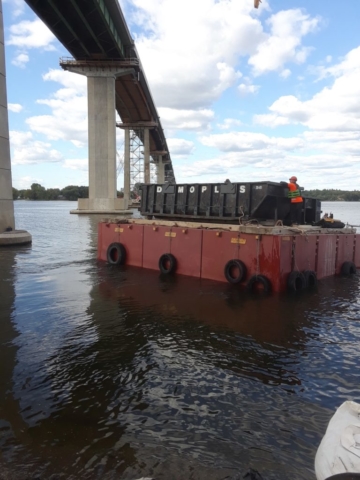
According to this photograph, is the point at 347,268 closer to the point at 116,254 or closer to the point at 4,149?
the point at 116,254

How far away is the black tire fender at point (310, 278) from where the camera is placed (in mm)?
11727

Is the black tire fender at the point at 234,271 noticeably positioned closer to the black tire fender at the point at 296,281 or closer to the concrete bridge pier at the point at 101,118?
the black tire fender at the point at 296,281

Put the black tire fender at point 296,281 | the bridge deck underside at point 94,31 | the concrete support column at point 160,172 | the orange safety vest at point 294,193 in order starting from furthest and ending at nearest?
the concrete support column at point 160,172 < the bridge deck underside at point 94,31 < the orange safety vest at point 294,193 < the black tire fender at point 296,281

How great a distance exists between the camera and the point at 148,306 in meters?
9.67

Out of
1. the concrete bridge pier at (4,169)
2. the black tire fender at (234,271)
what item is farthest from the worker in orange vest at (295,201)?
the concrete bridge pier at (4,169)

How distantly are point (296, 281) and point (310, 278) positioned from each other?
0.98 meters

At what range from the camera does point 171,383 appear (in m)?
5.39

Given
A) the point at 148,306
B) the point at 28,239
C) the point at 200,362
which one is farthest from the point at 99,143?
the point at 200,362

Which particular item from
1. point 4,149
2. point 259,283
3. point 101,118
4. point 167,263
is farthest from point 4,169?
point 101,118

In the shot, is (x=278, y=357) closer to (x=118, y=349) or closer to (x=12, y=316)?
(x=118, y=349)

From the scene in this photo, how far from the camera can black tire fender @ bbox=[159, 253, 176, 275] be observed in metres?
13.5

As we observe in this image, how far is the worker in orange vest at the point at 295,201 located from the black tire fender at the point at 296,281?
2.69 m

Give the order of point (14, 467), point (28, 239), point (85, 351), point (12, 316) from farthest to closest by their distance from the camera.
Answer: point (28, 239), point (12, 316), point (85, 351), point (14, 467)

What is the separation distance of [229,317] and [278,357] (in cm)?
235
